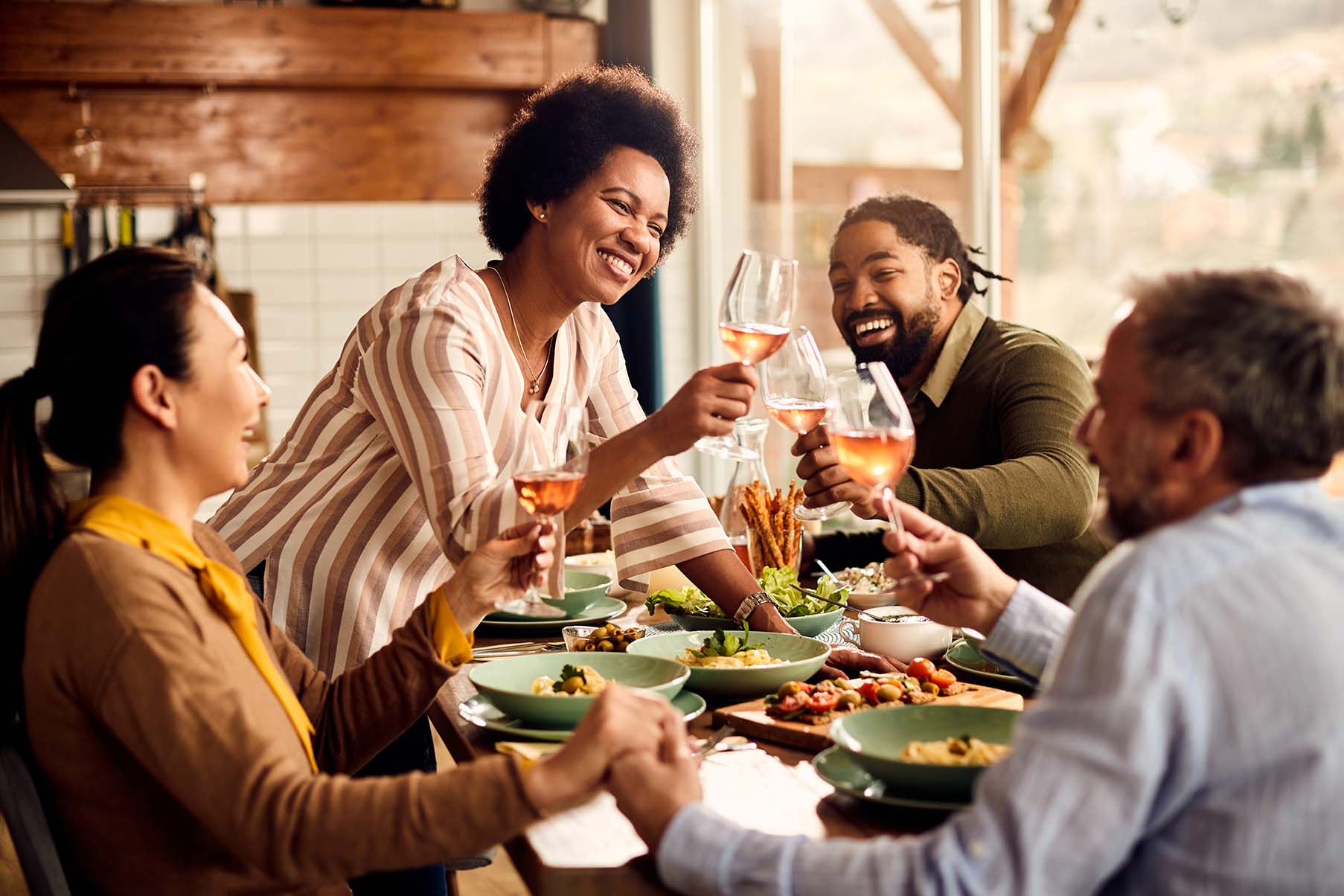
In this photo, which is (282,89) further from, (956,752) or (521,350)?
(956,752)

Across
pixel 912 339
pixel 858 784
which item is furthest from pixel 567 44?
pixel 858 784

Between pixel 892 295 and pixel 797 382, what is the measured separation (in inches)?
41.7

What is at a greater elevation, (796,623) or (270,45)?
(270,45)

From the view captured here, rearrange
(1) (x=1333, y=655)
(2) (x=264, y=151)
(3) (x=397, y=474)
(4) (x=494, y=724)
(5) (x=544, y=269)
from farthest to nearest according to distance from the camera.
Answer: (2) (x=264, y=151), (5) (x=544, y=269), (3) (x=397, y=474), (4) (x=494, y=724), (1) (x=1333, y=655)

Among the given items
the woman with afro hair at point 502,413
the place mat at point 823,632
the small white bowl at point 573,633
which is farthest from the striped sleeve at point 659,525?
the small white bowl at point 573,633

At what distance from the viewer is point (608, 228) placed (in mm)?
Answer: 2143

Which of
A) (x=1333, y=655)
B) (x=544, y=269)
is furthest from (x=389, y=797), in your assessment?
(x=544, y=269)

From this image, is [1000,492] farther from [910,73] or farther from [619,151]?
[910,73]

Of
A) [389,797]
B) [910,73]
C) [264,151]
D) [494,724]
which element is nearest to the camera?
[389,797]

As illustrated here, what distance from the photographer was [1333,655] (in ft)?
2.80

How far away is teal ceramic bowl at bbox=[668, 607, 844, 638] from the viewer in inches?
76.2

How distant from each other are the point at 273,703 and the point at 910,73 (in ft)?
→ 11.5

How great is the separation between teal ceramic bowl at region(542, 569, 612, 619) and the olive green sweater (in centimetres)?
50

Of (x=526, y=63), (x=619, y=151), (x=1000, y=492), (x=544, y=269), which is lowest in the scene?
(x=1000, y=492)
